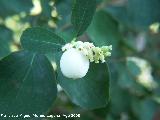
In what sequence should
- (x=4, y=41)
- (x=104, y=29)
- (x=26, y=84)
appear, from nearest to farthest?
(x=26, y=84), (x=4, y=41), (x=104, y=29)

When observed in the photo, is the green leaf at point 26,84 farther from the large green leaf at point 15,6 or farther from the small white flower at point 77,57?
the large green leaf at point 15,6

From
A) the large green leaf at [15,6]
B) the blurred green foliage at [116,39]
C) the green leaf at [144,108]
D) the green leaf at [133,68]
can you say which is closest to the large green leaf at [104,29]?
the blurred green foliage at [116,39]

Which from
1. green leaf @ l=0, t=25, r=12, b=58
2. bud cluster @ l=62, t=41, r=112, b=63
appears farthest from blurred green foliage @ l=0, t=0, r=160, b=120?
bud cluster @ l=62, t=41, r=112, b=63

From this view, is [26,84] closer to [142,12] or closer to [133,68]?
[142,12]

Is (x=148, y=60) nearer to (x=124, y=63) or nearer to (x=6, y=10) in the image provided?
(x=124, y=63)

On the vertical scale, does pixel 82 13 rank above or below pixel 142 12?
below

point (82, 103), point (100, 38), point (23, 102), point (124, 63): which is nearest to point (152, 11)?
point (100, 38)

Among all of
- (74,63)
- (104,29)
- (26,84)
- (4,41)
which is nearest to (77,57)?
(74,63)
